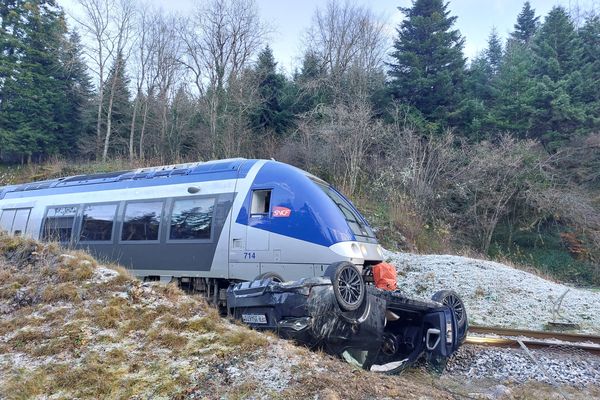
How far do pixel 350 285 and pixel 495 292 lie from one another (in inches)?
282

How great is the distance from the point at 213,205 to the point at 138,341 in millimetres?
4014

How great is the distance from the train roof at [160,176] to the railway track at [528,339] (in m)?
4.76

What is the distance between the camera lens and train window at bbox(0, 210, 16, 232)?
12508 millimetres

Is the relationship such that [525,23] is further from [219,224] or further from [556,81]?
[219,224]

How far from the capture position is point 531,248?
2458 cm

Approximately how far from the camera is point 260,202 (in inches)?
318

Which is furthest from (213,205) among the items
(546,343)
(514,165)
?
(514,165)

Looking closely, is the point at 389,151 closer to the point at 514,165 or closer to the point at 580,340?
the point at 514,165

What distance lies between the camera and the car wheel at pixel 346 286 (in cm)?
493

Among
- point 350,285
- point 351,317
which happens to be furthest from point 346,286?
point 351,317

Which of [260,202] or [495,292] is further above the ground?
[260,202]

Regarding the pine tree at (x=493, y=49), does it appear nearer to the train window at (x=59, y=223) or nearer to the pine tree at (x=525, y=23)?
the pine tree at (x=525, y=23)

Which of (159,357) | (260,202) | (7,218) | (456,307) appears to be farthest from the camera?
(7,218)

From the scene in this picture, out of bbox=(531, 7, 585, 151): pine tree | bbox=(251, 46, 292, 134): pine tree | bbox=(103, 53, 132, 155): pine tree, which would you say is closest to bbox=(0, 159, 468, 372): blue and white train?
bbox=(251, 46, 292, 134): pine tree
